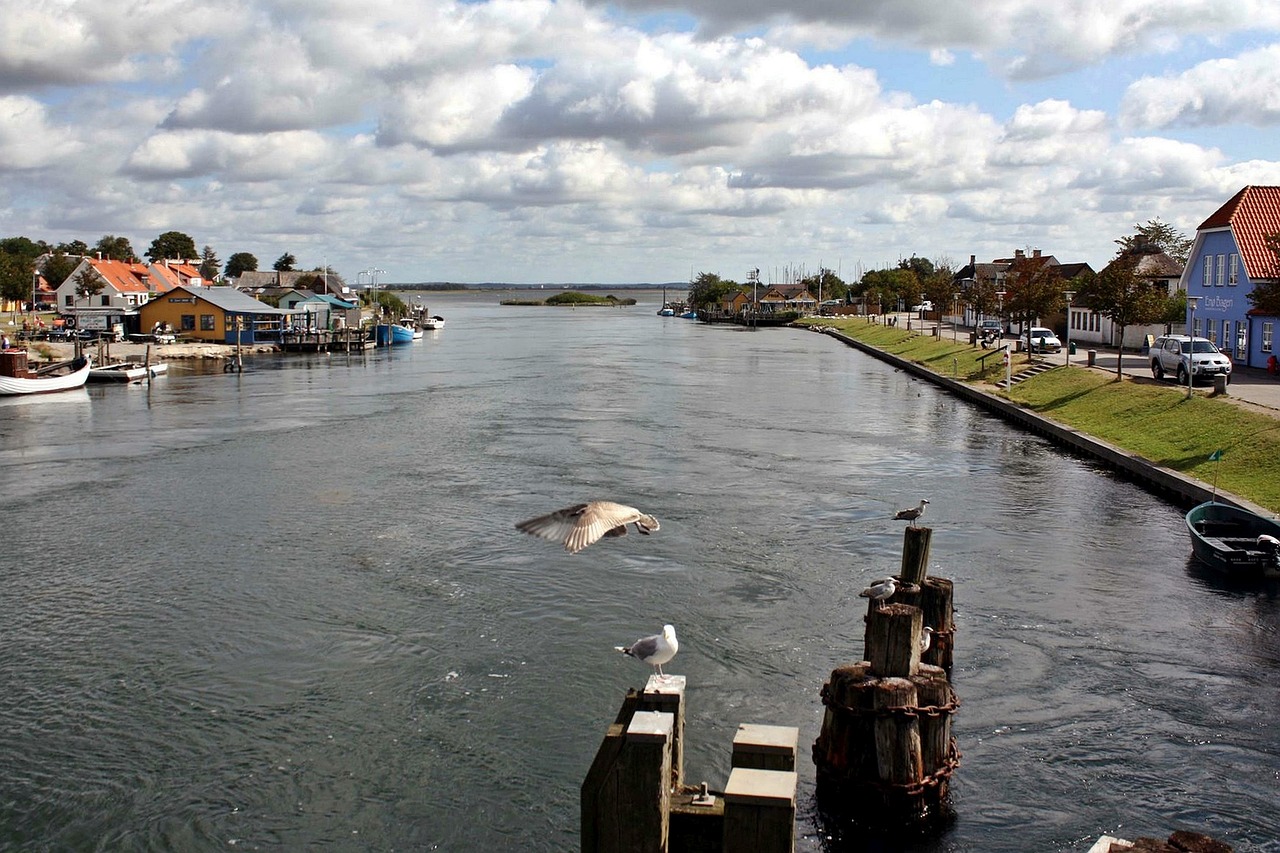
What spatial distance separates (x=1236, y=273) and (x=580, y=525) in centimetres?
4706

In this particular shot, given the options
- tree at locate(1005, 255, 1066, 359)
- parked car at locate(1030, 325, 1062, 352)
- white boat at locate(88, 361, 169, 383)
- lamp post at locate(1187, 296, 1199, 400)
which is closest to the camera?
lamp post at locate(1187, 296, 1199, 400)

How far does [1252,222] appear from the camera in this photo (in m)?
50.0

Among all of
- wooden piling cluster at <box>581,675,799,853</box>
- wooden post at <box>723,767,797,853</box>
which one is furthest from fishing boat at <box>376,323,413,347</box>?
wooden post at <box>723,767,797,853</box>

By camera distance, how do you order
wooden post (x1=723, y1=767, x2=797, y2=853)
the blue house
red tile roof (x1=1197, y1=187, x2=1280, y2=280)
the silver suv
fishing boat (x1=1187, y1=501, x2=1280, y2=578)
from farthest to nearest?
red tile roof (x1=1197, y1=187, x2=1280, y2=280) < the blue house < the silver suv < fishing boat (x1=1187, y1=501, x2=1280, y2=578) < wooden post (x1=723, y1=767, x2=797, y2=853)

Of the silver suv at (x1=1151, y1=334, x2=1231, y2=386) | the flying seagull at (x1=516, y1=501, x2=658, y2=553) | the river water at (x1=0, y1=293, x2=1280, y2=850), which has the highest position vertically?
the silver suv at (x1=1151, y1=334, x2=1231, y2=386)

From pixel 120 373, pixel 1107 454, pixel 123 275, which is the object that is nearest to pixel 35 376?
pixel 120 373

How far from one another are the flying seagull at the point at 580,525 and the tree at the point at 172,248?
177063 mm

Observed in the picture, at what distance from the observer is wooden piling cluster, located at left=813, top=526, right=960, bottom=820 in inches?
428

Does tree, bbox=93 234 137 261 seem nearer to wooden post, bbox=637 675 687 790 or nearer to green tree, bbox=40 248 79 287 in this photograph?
green tree, bbox=40 248 79 287

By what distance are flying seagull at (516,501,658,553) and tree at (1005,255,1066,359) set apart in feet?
162

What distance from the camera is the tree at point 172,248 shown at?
174m

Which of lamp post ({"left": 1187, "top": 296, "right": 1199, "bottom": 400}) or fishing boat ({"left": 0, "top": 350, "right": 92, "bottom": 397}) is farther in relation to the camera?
fishing boat ({"left": 0, "top": 350, "right": 92, "bottom": 397})

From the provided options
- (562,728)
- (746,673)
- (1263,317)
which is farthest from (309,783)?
(1263,317)

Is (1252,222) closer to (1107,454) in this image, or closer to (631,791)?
(1107,454)
